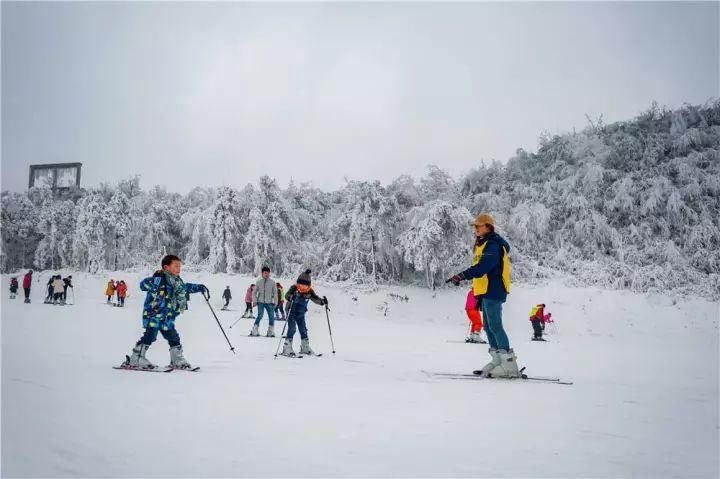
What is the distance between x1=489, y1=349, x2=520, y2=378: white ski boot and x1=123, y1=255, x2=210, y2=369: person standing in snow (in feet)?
12.7

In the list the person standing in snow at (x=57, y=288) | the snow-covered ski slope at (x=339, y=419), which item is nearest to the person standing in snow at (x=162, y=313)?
the snow-covered ski slope at (x=339, y=419)

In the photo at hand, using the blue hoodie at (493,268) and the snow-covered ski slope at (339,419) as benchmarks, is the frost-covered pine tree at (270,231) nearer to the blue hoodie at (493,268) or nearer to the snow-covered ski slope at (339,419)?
the snow-covered ski slope at (339,419)

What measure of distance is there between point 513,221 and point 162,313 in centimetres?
2602

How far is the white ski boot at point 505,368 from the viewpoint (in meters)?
5.69

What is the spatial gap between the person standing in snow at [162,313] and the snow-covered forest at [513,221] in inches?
819

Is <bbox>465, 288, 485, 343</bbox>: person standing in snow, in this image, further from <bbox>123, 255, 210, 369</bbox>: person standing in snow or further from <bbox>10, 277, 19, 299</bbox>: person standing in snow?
<bbox>10, 277, 19, 299</bbox>: person standing in snow

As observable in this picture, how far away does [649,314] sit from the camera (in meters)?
19.5

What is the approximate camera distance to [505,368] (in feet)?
18.7

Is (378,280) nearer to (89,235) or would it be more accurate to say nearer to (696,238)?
(696,238)

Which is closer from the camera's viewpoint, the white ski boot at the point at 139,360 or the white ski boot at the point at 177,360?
the white ski boot at the point at 139,360

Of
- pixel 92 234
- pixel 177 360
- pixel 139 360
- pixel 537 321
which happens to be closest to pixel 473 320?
pixel 537 321

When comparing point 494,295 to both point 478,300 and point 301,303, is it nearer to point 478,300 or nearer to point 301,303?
point 478,300

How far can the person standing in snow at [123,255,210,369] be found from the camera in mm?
5867

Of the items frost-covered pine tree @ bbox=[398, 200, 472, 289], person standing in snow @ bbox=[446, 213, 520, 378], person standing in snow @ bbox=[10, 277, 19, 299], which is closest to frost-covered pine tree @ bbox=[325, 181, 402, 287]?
frost-covered pine tree @ bbox=[398, 200, 472, 289]
